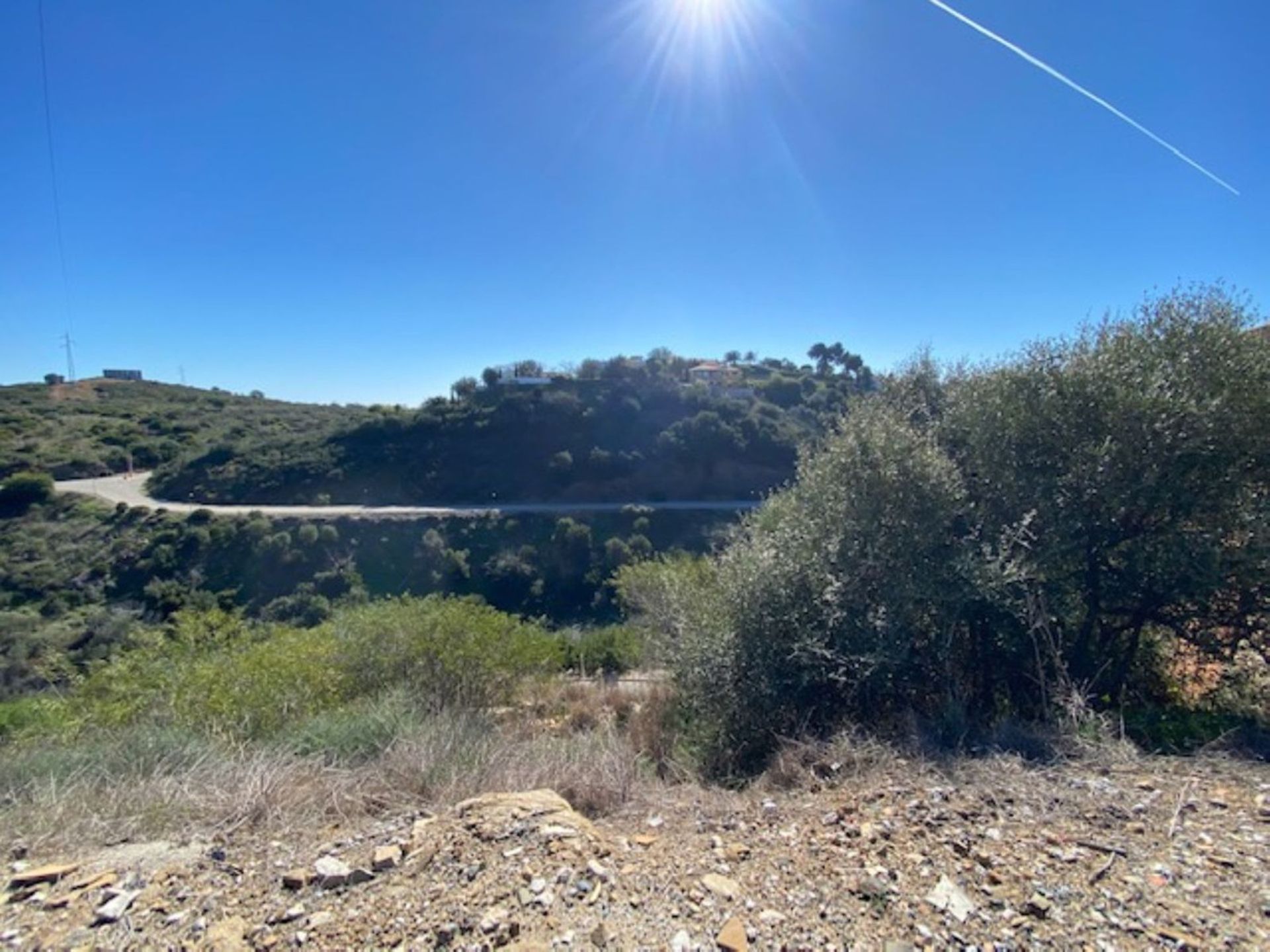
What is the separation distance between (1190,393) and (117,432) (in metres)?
52.3

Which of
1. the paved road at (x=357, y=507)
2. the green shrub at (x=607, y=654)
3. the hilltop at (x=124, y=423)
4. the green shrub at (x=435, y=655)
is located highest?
the hilltop at (x=124, y=423)

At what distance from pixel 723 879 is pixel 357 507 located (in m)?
32.3

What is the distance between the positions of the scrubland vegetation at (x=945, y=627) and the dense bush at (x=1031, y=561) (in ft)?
0.06

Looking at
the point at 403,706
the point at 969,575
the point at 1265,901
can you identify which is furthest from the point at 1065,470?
the point at 403,706

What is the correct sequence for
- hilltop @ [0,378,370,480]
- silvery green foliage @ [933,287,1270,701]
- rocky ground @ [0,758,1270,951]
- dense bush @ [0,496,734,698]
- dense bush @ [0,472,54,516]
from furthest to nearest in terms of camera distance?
hilltop @ [0,378,370,480], dense bush @ [0,472,54,516], dense bush @ [0,496,734,698], silvery green foliage @ [933,287,1270,701], rocky ground @ [0,758,1270,951]

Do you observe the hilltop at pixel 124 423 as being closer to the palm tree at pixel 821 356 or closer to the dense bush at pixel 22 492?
the dense bush at pixel 22 492

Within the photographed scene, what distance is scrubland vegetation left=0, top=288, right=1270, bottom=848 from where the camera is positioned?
3.83 metres

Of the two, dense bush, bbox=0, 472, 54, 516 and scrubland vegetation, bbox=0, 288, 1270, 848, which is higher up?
dense bush, bbox=0, 472, 54, 516

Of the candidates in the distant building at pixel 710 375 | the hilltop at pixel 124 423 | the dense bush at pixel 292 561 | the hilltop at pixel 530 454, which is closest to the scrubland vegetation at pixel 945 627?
the dense bush at pixel 292 561

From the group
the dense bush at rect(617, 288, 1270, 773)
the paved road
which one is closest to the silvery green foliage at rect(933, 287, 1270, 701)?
the dense bush at rect(617, 288, 1270, 773)

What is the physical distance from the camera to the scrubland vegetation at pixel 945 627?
12.6 feet

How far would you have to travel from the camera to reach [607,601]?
76.8 ft

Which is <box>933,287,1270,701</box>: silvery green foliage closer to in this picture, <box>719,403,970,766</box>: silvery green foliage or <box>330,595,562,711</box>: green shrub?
<box>719,403,970,766</box>: silvery green foliage

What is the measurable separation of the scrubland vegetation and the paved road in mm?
24076
